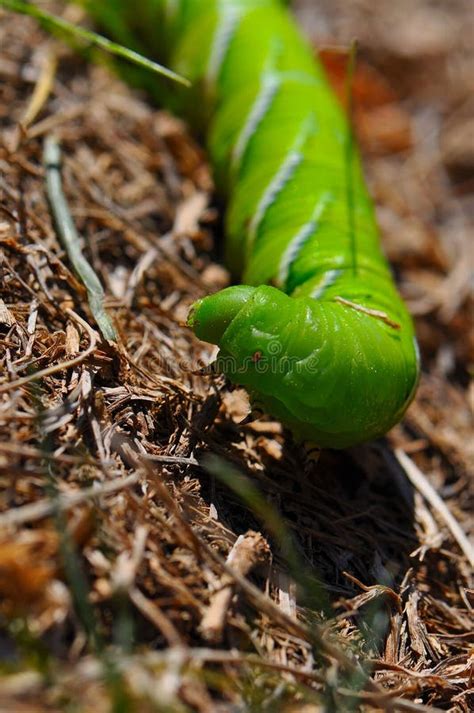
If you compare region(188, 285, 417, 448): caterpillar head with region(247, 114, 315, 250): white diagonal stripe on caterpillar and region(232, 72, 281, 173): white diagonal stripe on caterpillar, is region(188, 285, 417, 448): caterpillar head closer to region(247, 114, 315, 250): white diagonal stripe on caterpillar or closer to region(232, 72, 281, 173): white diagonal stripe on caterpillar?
region(247, 114, 315, 250): white diagonal stripe on caterpillar

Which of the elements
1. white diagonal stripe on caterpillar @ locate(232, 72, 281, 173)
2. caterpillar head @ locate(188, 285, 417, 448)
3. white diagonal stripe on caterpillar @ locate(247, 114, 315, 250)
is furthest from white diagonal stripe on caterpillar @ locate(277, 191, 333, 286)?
white diagonal stripe on caterpillar @ locate(232, 72, 281, 173)

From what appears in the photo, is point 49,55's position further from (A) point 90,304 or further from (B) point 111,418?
(B) point 111,418

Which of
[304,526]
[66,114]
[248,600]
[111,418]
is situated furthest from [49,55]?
[248,600]

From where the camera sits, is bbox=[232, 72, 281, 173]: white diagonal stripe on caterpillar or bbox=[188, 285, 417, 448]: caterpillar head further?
bbox=[232, 72, 281, 173]: white diagonal stripe on caterpillar

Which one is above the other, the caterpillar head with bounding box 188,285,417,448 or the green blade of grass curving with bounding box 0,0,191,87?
the green blade of grass curving with bounding box 0,0,191,87

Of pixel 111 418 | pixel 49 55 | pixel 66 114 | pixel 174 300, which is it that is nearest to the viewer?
pixel 111 418

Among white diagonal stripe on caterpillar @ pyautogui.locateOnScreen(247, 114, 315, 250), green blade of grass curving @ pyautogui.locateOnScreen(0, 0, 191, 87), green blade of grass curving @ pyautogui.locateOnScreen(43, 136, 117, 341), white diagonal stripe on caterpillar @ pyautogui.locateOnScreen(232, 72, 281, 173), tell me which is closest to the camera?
green blade of grass curving @ pyautogui.locateOnScreen(43, 136, 117, 341)
